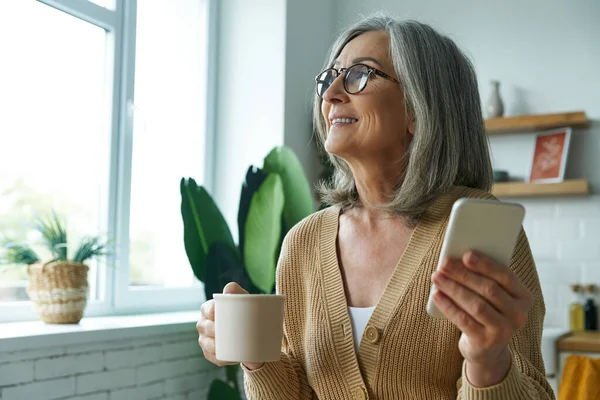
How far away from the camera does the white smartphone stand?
0.84 m

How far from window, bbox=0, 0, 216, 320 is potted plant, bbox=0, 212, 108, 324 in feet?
0.29

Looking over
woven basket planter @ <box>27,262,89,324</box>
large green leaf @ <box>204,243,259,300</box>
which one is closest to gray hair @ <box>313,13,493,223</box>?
woven basket planter @ <box>27,262,89,324</box>

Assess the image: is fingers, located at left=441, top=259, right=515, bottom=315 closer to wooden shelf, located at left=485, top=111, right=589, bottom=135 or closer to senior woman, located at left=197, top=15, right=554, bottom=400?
senior woman, located at left=197, top=15, right=554, bottom=400

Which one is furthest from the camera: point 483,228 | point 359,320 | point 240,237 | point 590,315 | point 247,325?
point 590,315

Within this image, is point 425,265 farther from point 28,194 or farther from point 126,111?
point 126,111

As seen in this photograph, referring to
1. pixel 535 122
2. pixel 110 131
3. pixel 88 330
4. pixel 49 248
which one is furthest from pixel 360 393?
pixel 535 122

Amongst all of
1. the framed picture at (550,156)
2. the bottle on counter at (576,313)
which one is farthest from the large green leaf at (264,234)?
the bottle on counter at (576,313)

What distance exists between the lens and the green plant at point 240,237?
Result: 2.71 metres

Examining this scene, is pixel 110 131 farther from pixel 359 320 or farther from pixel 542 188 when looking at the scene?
pixel 542 188

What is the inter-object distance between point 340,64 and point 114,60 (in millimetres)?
1727

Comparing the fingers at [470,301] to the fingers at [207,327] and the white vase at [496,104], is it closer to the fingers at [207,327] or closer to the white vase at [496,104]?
the fingers at [207,327]

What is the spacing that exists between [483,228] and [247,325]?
0.43 metres

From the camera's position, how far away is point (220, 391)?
2.77 metres

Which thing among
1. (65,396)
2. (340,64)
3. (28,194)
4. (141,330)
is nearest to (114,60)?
(28,194)
